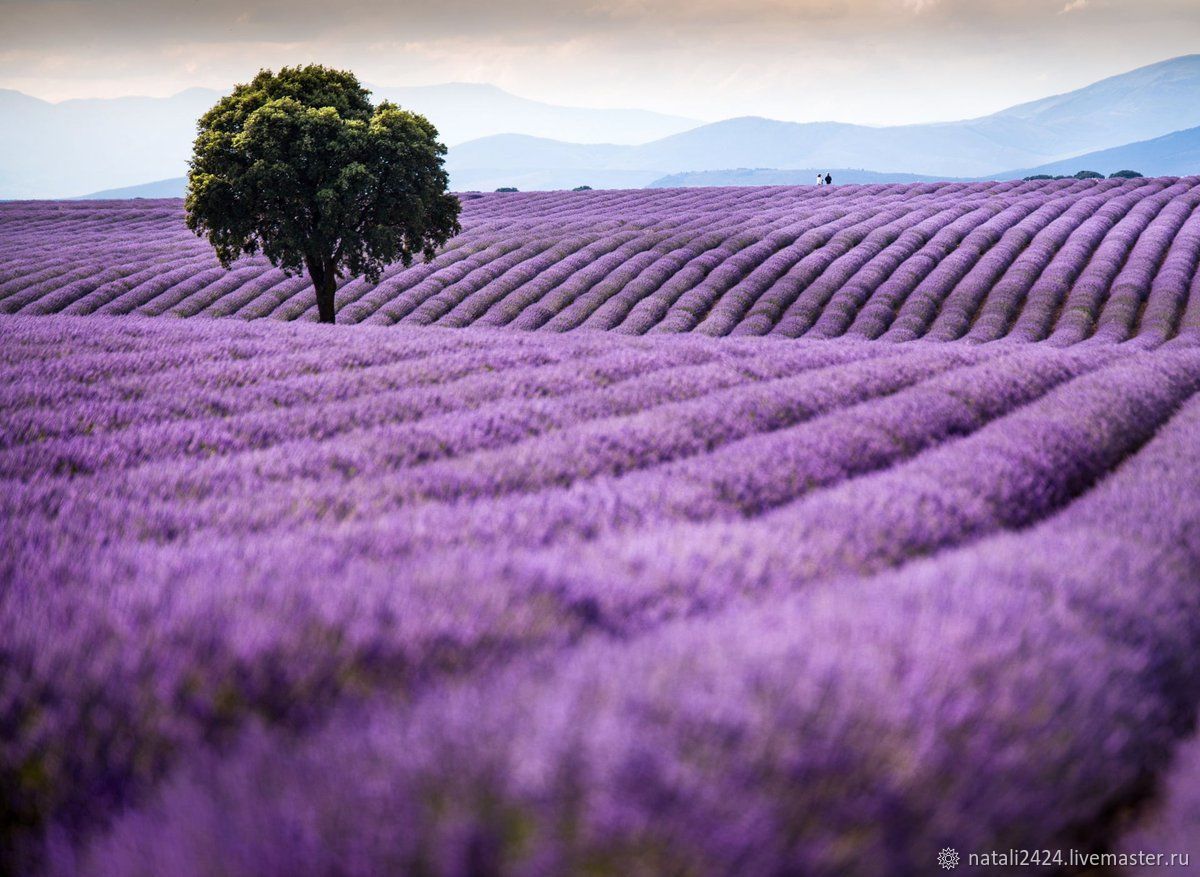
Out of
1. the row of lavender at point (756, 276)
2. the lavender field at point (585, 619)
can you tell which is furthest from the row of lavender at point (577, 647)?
the row of lavender at point (756, 276)

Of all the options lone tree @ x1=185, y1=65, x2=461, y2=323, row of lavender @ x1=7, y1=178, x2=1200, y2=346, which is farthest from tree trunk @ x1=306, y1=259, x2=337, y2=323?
row of lavender @ x1=7, y1=178, x2=1200, y2=346

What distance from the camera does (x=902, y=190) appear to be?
5191 cm

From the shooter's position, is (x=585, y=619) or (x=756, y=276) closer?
(x=585, y=619)

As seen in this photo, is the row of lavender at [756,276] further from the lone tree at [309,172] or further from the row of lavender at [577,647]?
the row of lavender at [577,647]

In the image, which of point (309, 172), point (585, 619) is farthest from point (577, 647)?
point (309, 172)

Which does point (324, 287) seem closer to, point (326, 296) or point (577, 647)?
point (326, 296)

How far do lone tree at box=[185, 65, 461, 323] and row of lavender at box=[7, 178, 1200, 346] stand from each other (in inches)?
201

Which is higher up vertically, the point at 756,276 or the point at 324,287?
the point at 756,276

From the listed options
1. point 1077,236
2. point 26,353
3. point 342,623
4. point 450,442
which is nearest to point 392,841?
point 342,623

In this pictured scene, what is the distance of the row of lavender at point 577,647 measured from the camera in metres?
1.34

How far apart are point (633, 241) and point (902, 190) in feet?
86.5

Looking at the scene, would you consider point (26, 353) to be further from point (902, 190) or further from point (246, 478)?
point (902, 190)

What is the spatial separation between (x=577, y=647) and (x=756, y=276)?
27.9m

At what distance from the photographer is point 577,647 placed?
2082 millimetres
